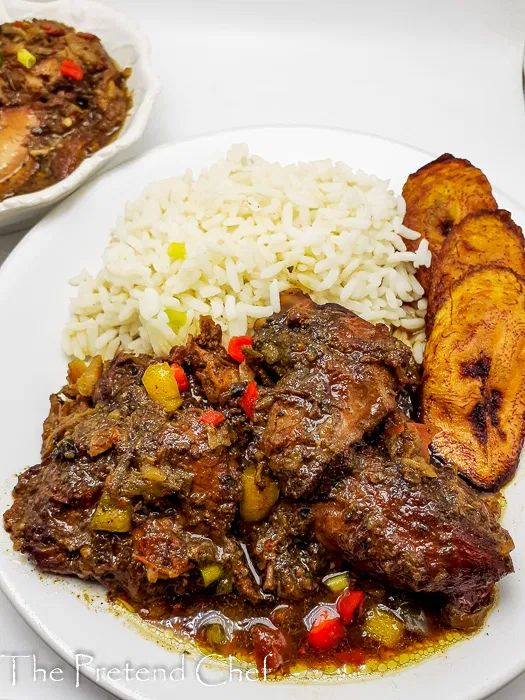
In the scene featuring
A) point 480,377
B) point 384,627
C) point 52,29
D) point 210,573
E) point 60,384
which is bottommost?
point 384,627

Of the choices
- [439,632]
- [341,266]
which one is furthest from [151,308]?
[439,632]

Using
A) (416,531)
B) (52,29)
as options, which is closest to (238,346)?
(416,531)

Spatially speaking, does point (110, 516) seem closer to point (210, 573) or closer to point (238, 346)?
point (210, 573)

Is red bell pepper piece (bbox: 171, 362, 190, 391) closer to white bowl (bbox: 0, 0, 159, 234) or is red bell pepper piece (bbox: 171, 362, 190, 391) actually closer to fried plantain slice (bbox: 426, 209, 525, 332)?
fried plantain slice (bbox: 426, 209, 525, 332)

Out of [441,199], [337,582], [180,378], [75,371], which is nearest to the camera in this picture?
[337,582]

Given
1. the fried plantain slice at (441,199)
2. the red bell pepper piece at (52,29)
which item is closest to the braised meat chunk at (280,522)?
Result: the fried plantain slice at (441,199)

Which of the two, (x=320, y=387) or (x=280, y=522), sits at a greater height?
(x=320, y=387)

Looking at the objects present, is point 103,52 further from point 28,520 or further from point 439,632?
point 439,632
